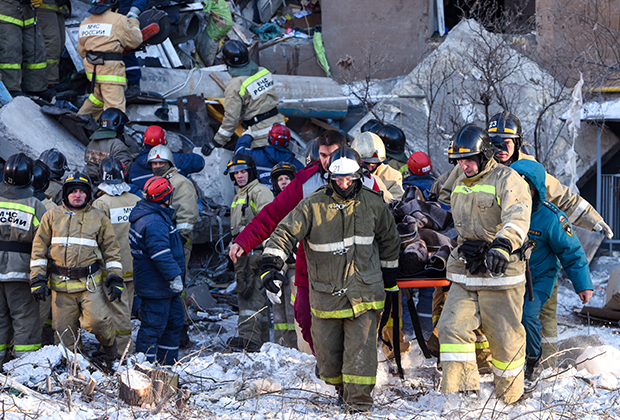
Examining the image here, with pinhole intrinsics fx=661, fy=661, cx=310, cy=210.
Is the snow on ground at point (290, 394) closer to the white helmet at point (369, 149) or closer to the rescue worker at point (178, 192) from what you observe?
the white helmet at point (369, 149)

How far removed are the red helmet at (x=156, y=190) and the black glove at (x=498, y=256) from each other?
11.1 feet

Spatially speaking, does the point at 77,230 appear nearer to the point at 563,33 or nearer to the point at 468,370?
the point at 468,370

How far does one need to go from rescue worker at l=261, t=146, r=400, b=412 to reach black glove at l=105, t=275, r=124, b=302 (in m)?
2.32

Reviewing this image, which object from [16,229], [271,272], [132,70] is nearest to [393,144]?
[271,272]

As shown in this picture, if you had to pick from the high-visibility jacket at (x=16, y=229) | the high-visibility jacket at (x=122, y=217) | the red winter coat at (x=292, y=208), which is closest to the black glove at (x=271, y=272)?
the red winter coat at (x=292, y=208)

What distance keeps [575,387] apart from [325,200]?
6.72ft

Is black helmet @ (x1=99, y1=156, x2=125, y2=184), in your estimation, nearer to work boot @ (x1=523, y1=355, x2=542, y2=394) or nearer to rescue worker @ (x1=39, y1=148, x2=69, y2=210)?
rescue worker @ (x1=39, y1=148, x2=69, y2=210)

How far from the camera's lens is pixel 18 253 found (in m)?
5.88

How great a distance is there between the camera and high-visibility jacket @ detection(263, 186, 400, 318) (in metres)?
4.04

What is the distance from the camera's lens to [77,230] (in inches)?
224

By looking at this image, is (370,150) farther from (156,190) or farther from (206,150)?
(206,150)

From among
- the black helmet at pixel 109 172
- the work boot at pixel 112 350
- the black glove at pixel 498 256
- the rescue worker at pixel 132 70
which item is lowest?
the work boot at pixel 112 350

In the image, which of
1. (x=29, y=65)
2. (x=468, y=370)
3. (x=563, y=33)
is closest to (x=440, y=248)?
(x=468, y=370)

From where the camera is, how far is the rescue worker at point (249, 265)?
6.83 m
